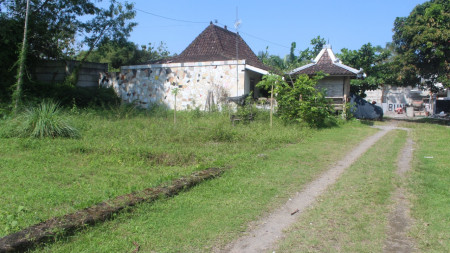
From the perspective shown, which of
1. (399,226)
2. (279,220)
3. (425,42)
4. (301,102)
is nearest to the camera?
(399,226)

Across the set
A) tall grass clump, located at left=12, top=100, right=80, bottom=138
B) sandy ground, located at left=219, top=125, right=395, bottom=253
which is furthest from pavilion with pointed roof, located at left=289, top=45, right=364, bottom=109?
tall grass clump, located at left=12, top=100, right=80, bottom=138

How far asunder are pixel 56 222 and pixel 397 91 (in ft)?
138

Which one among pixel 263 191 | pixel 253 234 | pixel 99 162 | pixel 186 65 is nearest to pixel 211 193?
pixel 263 191

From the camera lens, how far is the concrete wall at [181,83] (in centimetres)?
1711

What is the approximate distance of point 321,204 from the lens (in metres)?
5.11

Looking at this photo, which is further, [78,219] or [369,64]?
[369,64]

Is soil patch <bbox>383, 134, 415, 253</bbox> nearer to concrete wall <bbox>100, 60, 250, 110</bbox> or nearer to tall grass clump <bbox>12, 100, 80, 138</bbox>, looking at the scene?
tall grass clump <bbox>12, 100, 80, 138</bbox>

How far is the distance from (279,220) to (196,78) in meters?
14.1

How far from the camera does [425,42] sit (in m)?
17.2

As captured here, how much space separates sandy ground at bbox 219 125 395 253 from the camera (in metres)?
3.77

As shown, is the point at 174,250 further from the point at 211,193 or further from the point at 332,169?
the point at 332,169

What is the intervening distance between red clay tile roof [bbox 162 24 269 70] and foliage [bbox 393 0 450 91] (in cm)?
760

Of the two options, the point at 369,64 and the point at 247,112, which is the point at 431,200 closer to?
the point at 247,112

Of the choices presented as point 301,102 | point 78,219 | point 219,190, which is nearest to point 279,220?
point 219,190
